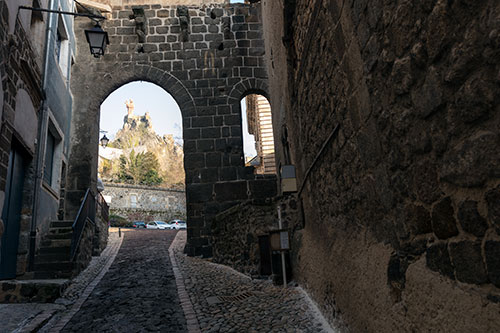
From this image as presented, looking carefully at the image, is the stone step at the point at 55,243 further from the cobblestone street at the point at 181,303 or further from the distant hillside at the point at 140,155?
the distant hillside at the point at 140,155

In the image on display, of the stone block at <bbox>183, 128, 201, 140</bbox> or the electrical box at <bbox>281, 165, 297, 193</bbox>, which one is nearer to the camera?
the electrical box at <bbox>281, 165, 297, 193</bbox>

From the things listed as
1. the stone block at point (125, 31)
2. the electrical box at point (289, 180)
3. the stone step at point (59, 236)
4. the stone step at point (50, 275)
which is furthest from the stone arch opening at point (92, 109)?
the electrical box at point (289, 180)

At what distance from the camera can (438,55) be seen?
145cm

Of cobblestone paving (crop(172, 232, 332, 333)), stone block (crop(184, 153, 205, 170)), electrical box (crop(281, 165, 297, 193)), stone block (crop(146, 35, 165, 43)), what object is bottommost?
cobblestone paving (crop(172, 232, 332, 333))

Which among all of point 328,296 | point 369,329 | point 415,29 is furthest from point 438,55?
point 328,296

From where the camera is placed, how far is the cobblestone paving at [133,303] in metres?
4.20

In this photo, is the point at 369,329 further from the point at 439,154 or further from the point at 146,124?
the point at 146,124

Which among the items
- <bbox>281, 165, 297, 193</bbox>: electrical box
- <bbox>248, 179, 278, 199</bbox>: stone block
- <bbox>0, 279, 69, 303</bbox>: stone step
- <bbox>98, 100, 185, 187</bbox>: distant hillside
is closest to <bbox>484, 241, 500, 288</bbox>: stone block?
<bbox>281, 165, 297, 193</bbox>: electrical box

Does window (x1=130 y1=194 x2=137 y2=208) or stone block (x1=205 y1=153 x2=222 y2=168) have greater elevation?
window (x1=130 y1=194 x2=137 y2=208)

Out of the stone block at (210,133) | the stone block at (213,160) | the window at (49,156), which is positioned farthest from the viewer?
the stone block at (210,133)

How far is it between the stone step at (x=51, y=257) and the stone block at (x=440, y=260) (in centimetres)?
674

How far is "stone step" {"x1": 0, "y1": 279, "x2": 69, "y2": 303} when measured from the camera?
498 centimetres

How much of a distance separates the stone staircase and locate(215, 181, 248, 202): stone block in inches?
158

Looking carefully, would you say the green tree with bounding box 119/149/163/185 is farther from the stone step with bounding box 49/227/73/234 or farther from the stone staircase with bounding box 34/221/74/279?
the stone staircase with bounding box 34/221/74/279
